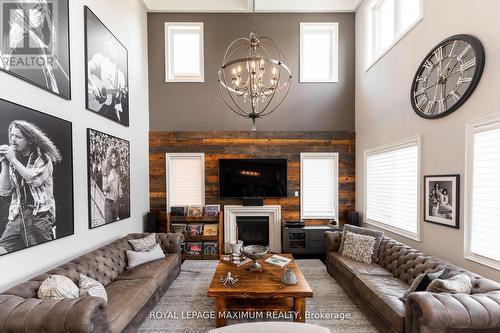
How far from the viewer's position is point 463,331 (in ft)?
6.20

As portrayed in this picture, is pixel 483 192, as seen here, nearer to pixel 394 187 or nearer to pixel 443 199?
pixel 443 199

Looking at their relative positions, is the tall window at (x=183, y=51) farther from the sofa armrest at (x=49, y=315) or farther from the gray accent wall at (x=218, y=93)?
the sofa armrest at (x=49, y=315)

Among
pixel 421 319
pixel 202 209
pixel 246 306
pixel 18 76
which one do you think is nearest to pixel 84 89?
pixel 18 76

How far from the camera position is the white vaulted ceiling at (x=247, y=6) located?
5328mm

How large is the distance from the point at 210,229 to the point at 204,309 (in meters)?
2.09

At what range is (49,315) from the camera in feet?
5.74

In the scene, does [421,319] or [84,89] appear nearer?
[421,319]

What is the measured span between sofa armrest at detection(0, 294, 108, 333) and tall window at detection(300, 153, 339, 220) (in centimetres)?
442

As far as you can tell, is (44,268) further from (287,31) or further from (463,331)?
(287,31)

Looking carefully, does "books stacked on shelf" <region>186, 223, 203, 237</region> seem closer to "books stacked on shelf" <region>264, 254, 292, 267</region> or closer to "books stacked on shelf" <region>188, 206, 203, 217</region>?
"books stacked on shelf" <region>188, 206, 203, 217</region>

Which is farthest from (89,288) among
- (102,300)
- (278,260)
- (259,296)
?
(278,260)

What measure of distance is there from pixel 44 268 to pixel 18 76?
6.56 feet

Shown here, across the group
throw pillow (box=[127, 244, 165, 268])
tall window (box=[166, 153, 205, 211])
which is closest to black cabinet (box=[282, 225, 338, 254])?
tall window (box=[166, 153, 205, 211])

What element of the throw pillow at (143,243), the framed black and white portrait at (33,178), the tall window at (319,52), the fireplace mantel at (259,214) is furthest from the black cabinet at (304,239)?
the framed black and white portrait at (33,178)
